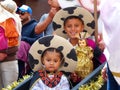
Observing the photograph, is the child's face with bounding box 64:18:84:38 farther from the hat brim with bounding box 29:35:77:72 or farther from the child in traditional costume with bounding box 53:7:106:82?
the hat brim with bounding box 29:35:77:72

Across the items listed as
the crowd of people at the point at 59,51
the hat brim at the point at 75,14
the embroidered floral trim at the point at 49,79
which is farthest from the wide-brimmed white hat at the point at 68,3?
the embroidered floral trim at the point at 49,79

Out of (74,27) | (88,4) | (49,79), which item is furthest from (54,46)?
(88,4)

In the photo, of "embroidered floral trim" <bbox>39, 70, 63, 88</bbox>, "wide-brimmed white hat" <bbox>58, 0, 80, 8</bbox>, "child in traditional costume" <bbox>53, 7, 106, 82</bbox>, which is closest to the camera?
"embroidered floral trim" <bbox>39, 70, 63, 88</bbox>

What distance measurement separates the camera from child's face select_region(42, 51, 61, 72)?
205cm

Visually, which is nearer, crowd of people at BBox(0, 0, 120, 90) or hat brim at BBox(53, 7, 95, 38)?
crowd of people at BBox(0, 0, 120, 90)

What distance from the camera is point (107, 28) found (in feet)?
4.41

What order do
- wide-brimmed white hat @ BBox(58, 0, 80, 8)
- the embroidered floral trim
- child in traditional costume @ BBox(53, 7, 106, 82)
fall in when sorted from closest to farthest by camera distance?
the embroidered floral trim, child in traditional costume @ BBox(53, 7, 106, 82), wide-brimmed white hat @ BBox(58, 0, 80, 8)

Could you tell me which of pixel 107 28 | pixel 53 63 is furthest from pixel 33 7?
pixel 107 28

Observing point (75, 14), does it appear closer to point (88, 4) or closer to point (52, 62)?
point (88, 4)

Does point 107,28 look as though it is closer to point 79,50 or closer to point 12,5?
point 79,50

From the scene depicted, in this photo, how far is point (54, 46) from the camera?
207 centimetres

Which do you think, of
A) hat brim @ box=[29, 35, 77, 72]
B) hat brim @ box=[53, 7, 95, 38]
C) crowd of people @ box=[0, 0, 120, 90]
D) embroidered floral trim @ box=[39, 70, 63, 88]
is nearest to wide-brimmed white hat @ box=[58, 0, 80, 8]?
crowd of people @ box=[0, 0, 120, 90]

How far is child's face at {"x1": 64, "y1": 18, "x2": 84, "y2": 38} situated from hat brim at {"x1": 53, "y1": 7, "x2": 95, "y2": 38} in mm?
37

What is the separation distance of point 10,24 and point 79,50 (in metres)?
0.66
